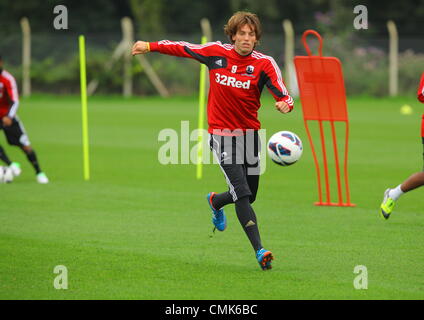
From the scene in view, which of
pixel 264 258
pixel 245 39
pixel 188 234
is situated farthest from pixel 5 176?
pixel 264 258

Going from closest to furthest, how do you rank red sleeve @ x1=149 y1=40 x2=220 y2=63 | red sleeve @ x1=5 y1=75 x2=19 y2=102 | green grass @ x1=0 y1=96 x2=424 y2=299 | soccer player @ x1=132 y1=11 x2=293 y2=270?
green grass @ x1=0 y1=96 x2=424 y2=299 < soccer player @ x1=132 y1=11 x2=293 y2=270 < red sleeve @ x1=149 y1=40 x2=220 y2=63 < red sleeve @ x1=5 y1=75 x2=19 y2=102

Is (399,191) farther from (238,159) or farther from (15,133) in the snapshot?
(15,133)

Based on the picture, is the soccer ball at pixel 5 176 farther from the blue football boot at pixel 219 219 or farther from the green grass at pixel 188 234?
the blue football boot at pixel 219 219

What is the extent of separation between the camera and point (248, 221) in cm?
816

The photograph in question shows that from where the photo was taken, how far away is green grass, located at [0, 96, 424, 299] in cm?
741

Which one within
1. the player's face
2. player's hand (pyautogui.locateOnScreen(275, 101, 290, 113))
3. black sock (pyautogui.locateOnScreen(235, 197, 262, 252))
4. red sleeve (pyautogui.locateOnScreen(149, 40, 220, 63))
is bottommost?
black sock (pyautogui.locateOnScreen(235, 197, 262, 252))

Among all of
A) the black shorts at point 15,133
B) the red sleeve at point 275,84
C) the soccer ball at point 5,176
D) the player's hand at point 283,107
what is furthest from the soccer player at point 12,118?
the player's hand at point 283,107

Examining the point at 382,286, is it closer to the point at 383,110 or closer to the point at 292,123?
the point at 292,123

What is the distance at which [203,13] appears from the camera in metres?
53.0

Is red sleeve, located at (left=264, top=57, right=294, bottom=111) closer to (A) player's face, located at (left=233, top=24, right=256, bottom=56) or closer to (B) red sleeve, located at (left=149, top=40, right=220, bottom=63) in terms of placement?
(A) player's face, located at (left=233, top=24, right=256, bottom=56)

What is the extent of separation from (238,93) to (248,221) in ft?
4.03

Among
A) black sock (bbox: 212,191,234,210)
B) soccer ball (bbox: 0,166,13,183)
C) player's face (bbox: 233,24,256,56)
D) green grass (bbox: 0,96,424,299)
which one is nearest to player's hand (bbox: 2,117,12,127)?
soccer ball (bbox: 0,166,13,183)

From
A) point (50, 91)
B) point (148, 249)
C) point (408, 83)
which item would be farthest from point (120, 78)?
point (148, 249)
